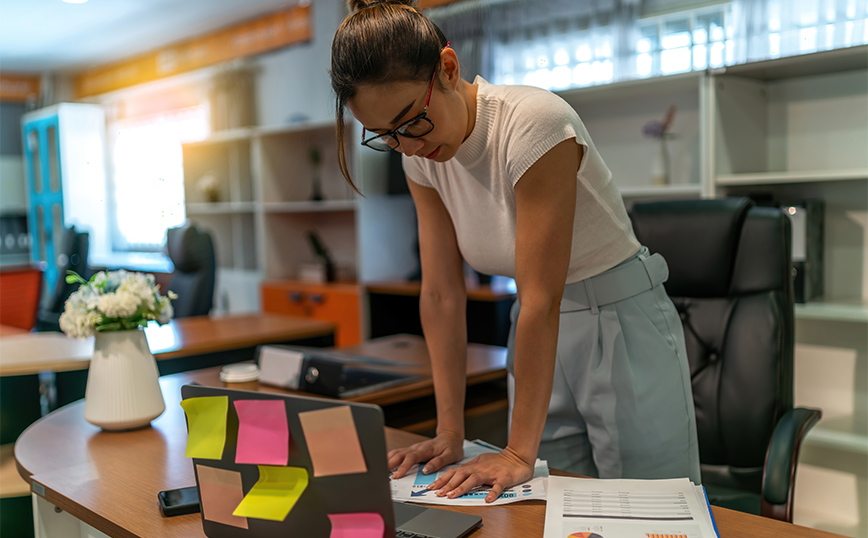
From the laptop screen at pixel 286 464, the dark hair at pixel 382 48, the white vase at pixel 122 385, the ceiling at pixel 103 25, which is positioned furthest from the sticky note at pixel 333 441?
the ceiling at pixel 103 25

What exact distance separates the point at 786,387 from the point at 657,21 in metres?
2.18

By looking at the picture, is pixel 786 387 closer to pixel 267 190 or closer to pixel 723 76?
pixel 723 76

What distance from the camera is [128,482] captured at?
1.13 meters

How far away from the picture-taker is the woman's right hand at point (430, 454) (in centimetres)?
108

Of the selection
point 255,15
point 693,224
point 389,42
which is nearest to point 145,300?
point 389,42

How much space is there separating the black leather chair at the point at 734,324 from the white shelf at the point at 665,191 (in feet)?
3.43

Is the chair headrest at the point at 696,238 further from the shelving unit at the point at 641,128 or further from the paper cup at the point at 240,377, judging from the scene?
the shelving unit at the point at 641,128

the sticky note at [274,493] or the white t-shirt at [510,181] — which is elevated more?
the white t-shirt at [510,181]

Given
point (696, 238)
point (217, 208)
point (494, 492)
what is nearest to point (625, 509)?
point (494, 492)

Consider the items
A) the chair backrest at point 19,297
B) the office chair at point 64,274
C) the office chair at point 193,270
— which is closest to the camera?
the office chair at point 193,270

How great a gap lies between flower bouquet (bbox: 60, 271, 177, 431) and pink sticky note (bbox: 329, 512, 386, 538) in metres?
0.83

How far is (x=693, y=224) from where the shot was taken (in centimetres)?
162

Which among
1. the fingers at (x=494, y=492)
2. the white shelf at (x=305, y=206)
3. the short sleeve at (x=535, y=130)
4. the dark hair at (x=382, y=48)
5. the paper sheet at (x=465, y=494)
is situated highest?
the dark hair at (x=382, y=48)

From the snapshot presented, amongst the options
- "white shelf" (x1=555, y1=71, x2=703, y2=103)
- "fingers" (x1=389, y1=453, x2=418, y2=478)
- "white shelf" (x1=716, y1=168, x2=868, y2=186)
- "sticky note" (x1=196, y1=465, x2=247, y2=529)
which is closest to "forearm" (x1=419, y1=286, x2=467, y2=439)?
"fingers" (x1=389, y1=453, x2=418, y2=478)
